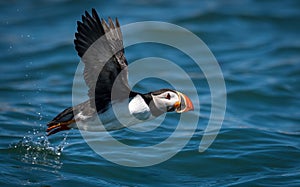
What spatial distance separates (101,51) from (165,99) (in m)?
0.95

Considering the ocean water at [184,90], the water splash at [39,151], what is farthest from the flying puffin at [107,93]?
the water splash at [39,151]

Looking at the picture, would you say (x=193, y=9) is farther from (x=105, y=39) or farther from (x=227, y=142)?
(x=105, y=39)

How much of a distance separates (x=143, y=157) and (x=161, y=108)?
158cm

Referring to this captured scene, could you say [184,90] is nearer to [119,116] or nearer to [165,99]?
[165,99]

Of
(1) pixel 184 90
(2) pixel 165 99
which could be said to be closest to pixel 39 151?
(2) pixel 165 99

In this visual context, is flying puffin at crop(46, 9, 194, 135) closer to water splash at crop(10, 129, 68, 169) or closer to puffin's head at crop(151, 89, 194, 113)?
puffin's head at crop(151, 89, 194, 113)

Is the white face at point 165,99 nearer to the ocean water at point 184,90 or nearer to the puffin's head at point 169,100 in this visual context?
the puffin's head at point 169,100

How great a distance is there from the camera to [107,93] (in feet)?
22.8

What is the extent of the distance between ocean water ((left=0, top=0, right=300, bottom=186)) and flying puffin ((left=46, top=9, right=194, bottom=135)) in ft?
2.95

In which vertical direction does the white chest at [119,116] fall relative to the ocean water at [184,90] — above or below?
below

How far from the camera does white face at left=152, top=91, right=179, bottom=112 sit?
7070mm

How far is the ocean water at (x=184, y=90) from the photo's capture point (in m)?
7.96

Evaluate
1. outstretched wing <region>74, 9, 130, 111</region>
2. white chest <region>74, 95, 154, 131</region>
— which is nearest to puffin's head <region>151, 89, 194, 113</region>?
white chest <region>74, 95, 154, 131</region>

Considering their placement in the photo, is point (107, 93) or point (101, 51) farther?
point (107, 93)
